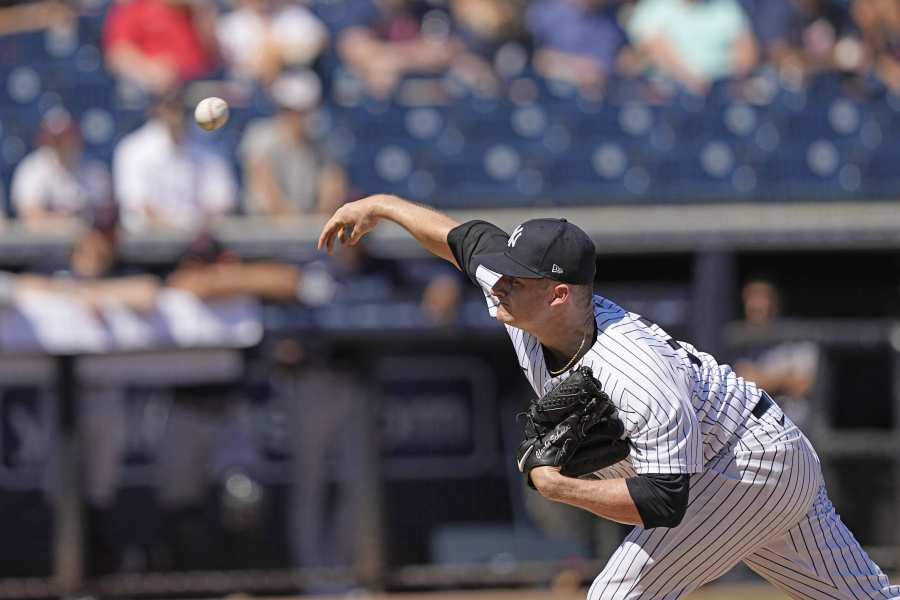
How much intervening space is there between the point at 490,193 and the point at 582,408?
4.86 m

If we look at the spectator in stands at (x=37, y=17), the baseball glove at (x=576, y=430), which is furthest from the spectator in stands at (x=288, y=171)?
the baseball glove at (x=576, y=430)

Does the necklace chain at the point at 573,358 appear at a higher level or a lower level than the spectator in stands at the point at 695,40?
lower

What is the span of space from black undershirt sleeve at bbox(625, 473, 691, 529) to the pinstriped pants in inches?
12.4

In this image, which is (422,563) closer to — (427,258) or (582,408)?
(427,258)

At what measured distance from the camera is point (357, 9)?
9.05 metres

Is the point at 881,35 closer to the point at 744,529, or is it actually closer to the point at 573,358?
the point at 744,529

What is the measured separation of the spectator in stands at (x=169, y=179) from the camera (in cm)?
769

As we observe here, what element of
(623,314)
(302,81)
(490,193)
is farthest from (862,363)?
(623,314)

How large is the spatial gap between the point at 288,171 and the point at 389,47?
1.37 m

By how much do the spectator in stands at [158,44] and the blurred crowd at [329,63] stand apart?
0.04ft

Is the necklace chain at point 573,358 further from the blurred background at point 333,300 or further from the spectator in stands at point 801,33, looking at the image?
the spectator in stands at point 801,33

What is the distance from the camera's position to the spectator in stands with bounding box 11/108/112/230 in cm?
770

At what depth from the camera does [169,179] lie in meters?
7.73

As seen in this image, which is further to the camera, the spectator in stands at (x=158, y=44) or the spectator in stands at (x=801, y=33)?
the spectator in stands at (x=801, y=33)
